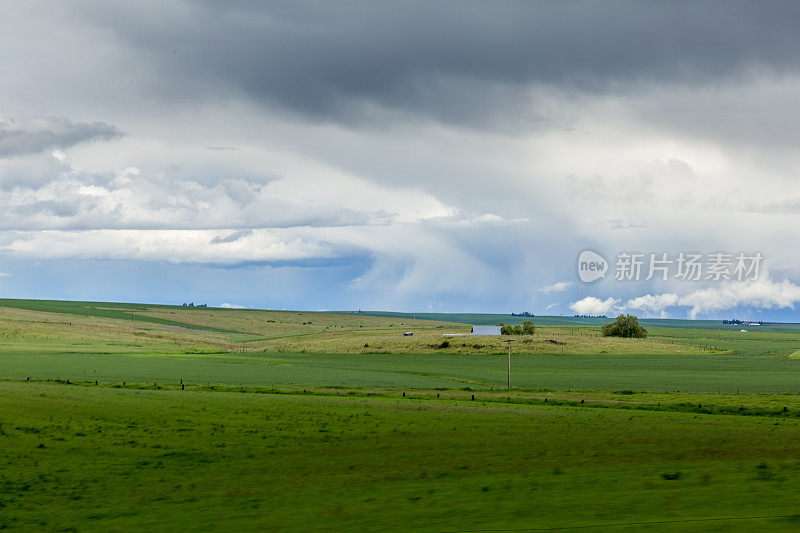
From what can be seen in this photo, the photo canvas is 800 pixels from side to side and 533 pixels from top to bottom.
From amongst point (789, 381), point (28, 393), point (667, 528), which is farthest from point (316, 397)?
point (789, 381)

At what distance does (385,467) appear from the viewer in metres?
26.9

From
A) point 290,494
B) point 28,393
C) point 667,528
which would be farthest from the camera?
point 28,393

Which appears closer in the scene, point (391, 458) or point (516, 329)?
point (391, 458)

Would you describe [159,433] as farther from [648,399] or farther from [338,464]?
[648,399]

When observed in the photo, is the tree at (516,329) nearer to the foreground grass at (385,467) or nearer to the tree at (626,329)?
the tree at (626,329)

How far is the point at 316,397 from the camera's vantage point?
5041 cm

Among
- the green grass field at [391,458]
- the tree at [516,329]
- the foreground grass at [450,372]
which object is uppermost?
the tree at [516,329]

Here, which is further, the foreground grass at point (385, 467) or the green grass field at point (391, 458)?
the green grass field at point (391, 458)

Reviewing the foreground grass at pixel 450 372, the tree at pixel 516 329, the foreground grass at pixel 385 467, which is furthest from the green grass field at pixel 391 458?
the tree at pixel 516 329

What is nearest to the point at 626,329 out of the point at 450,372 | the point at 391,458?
the point at 450,372

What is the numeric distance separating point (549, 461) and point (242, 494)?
1153cm

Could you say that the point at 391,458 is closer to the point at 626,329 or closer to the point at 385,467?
the point at 385,467

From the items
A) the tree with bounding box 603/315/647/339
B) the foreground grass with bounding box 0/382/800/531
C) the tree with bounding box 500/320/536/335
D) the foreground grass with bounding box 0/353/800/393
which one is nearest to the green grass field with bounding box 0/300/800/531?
the foreground grass with bounding box 0/382/800/531

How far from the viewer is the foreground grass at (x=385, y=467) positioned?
19.2 m
